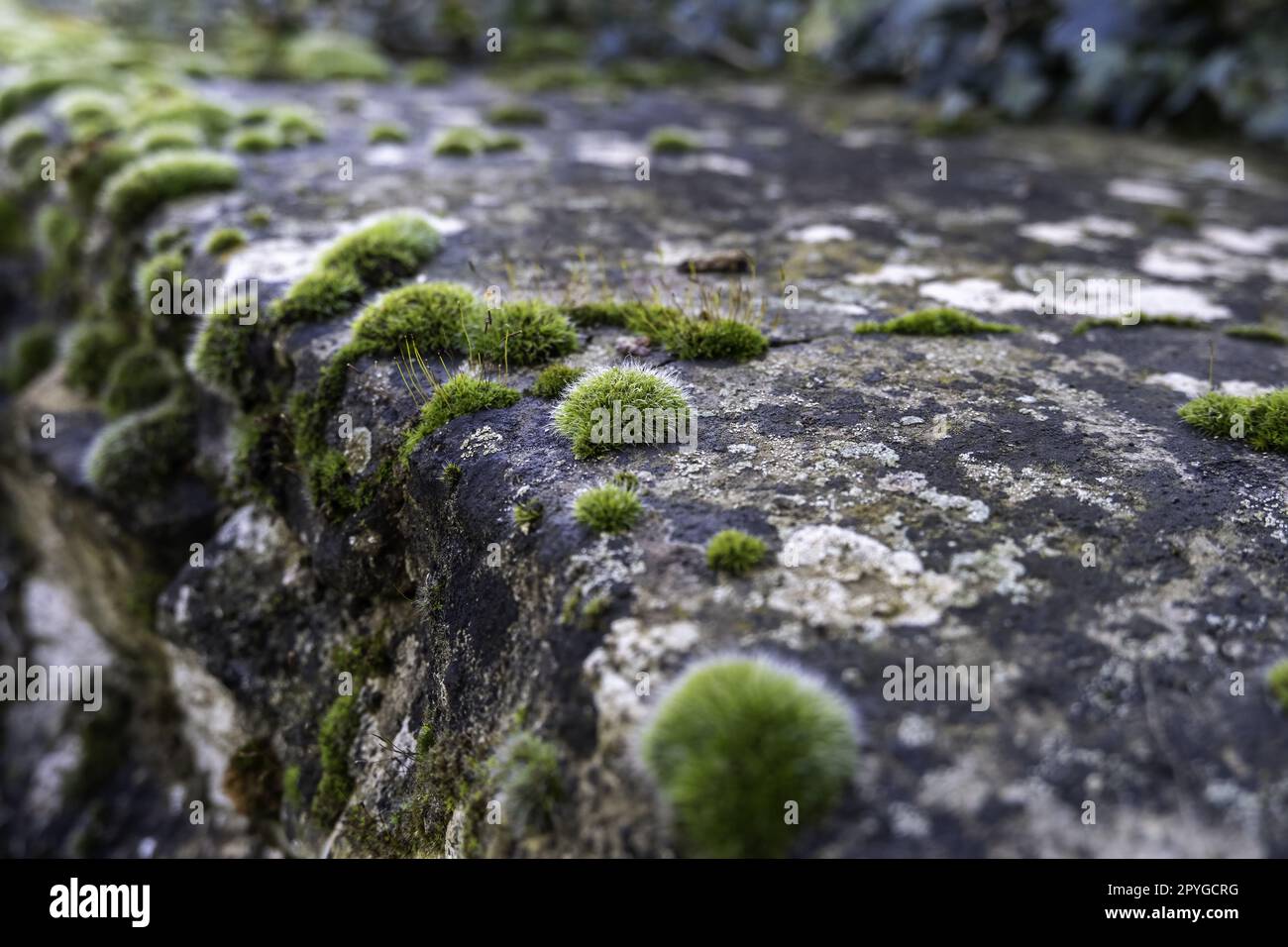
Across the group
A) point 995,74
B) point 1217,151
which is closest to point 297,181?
point 995,74

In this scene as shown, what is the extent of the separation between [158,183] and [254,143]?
1894 mm

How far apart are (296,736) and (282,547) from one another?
1314 mm

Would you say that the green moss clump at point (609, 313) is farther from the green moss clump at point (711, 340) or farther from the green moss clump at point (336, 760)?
the green moss clump at point (336, 760)

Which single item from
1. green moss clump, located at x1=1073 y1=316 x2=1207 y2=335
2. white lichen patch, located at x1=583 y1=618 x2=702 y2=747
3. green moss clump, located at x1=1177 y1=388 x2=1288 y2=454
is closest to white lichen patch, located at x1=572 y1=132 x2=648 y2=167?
green moss clump, located at x1=1073 y1=316 x2=1207 y2=335

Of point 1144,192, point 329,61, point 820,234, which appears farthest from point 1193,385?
point 329,61

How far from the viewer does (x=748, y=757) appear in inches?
117

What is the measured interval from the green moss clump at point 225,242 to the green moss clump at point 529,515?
14.8 feet

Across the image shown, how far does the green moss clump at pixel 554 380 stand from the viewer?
508 centimetres

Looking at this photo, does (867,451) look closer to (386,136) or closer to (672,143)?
(672,143)

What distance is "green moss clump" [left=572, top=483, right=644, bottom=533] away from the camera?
4.05 meters

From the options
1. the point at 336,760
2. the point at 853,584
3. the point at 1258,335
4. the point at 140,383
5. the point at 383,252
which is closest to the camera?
the point at 853,584

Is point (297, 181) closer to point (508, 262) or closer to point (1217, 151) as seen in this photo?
point (508, 262)

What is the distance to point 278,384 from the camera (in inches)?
245

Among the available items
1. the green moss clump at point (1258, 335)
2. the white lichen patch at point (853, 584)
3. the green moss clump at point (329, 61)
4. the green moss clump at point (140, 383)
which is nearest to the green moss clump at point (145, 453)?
the green moss clump at point (140, 383)
